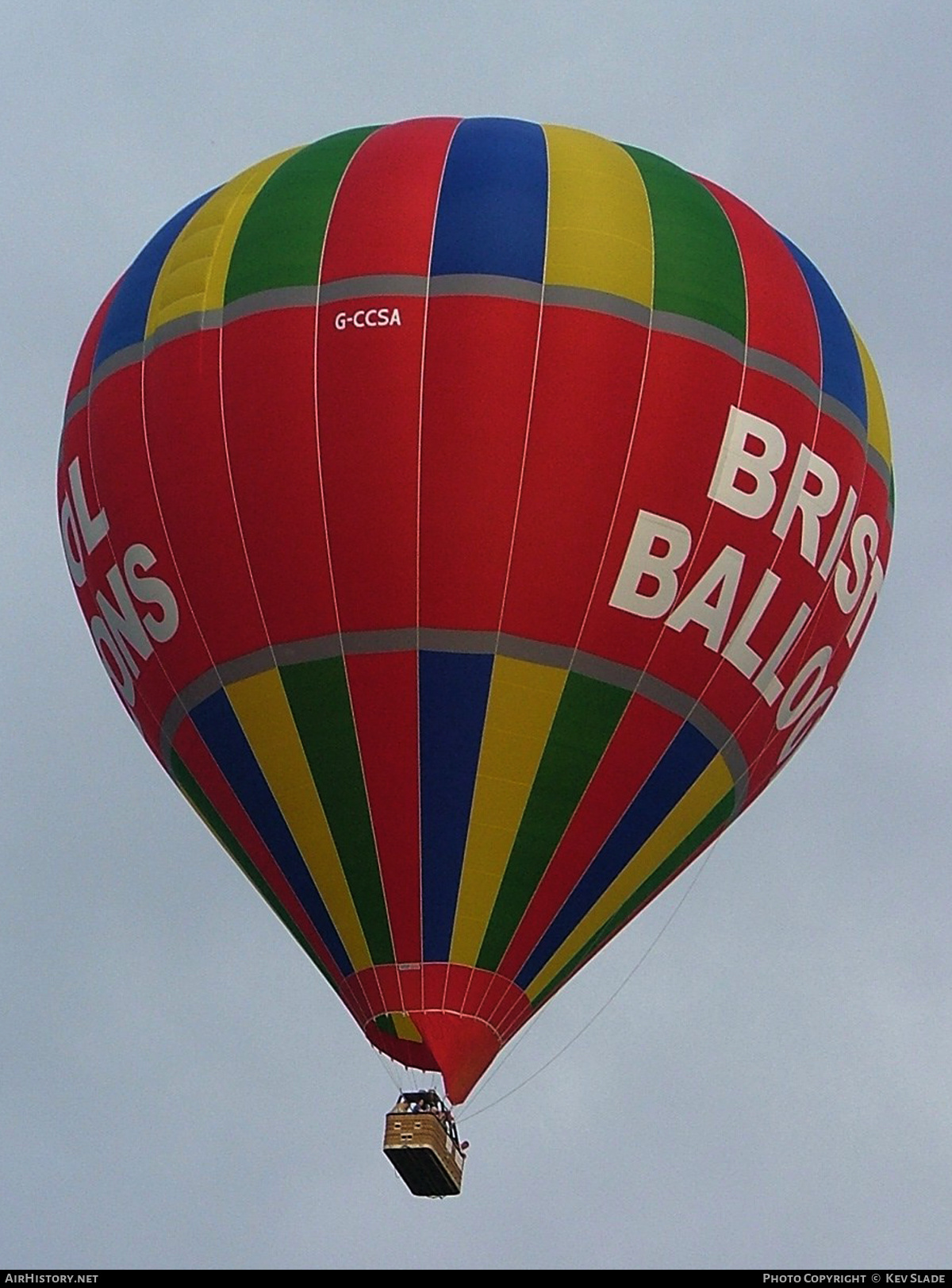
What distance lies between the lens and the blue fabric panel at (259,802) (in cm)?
2164

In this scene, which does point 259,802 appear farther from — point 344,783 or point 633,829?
point 633,829

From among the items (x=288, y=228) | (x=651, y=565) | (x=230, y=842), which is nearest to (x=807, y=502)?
(x=651, y=565)

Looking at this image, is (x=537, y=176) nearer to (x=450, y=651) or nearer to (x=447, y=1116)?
(x=450, y=651)

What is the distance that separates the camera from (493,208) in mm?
22047

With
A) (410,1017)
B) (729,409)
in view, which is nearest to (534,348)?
(729,409)

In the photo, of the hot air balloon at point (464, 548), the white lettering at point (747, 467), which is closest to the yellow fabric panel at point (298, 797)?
the hot air balloon at point (464, 548)

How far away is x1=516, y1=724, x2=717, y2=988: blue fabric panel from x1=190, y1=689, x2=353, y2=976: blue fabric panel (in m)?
1.39

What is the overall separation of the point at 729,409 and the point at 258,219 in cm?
363

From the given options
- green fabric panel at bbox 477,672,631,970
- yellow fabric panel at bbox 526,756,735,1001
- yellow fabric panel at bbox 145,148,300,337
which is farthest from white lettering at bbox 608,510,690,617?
yellow fabric panel at bbox 145,148,300,337

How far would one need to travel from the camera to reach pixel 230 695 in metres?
21.8

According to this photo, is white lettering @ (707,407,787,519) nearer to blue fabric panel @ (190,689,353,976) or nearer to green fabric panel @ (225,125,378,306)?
green fabric panel @ (225,125,378,306)

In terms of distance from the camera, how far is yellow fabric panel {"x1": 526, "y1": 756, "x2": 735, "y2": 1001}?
2181 centimetres

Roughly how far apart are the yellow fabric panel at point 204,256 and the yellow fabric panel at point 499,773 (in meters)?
3.49

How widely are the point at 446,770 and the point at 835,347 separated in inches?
176
